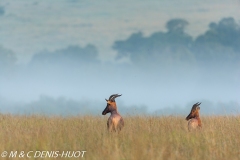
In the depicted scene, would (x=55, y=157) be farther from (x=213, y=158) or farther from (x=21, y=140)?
(x=213, y=158)

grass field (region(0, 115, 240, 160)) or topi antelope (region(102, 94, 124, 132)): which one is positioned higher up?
topi antelope (region(102, 94, 124, 132))

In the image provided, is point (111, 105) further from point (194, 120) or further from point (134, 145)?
point (194, 120)

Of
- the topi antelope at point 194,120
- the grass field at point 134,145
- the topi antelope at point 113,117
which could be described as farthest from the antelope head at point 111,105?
the topi antelope at point 194,120

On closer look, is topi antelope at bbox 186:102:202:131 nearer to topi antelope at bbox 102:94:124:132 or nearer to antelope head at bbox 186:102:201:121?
antelope head at bbox 186:102:201:121

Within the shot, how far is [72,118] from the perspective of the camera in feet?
59.7

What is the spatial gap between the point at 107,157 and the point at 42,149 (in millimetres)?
2077

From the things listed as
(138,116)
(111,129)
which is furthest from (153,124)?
(111,129)

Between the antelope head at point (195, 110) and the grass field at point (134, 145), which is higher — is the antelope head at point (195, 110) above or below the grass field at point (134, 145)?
above

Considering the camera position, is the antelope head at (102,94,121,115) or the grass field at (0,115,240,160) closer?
the grass field at (0,115,240,160)

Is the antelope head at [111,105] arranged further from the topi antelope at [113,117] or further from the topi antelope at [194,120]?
the topi antelope at [194,120]

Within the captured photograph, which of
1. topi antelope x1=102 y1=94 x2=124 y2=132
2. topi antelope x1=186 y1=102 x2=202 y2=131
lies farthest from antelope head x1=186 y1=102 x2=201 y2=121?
topi antelope x1=102 y1=94 x2=124 y2=132

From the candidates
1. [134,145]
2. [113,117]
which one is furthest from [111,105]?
[134,145]

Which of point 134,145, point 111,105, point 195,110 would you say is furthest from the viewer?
point 195,110

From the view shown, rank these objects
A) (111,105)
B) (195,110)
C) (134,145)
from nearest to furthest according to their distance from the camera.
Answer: (134,145)
(111,105)
(195,110)
